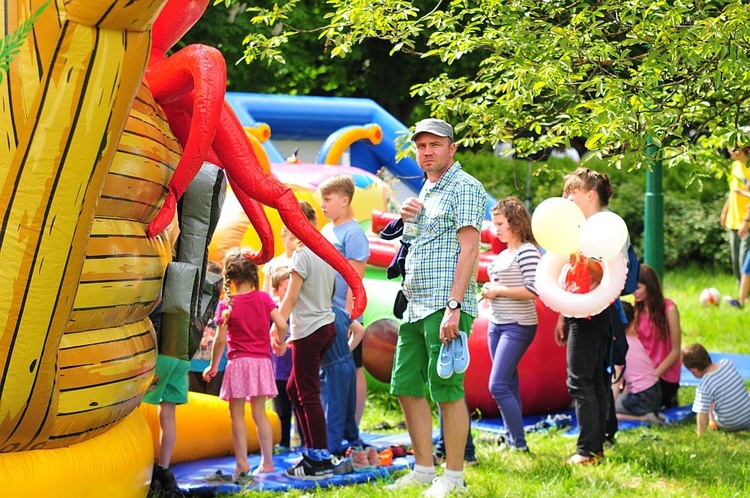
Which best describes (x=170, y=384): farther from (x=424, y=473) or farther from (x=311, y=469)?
(x=424, y=473)

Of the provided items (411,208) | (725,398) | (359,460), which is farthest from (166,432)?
(725,398)

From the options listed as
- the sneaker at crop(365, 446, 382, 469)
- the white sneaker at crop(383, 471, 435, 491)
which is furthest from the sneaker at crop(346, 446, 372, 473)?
the white sneaker at crop(383, 471, 435, 491)

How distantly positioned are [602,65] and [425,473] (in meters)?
2.20

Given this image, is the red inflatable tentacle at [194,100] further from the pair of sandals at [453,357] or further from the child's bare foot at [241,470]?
the child's bare foot at [241,470]

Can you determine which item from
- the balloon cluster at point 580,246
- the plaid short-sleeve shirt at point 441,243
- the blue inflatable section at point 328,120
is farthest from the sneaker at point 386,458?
the blue inflatable section at point 328,120

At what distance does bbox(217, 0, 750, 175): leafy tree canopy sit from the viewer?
477 cm

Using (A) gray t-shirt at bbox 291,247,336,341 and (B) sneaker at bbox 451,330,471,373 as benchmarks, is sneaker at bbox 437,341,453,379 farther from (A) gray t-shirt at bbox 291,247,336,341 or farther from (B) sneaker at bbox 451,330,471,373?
(A) gray t-shirt at bbox 291,247,336,341

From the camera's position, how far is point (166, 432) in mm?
5574

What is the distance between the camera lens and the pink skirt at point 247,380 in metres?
5.73

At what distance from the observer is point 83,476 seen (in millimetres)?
3793

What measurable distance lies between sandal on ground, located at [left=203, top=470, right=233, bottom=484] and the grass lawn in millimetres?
325

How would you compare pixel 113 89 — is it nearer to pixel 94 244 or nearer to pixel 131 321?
pixel 94 244

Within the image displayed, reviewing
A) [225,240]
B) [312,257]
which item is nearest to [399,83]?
[225,240]

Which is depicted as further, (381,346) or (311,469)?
(381,346)
